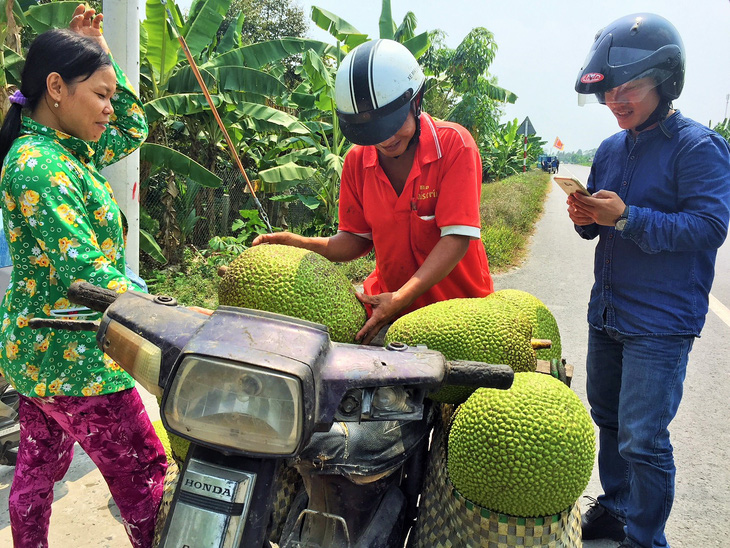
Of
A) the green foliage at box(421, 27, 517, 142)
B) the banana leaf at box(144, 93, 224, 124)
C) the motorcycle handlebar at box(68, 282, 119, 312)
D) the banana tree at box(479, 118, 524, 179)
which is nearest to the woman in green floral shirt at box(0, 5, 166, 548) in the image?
the motorcycle handlebar at box(68, 282, 119, 312)

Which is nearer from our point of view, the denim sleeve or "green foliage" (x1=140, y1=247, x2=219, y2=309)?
the denim sleeve

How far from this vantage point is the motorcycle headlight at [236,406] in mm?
806

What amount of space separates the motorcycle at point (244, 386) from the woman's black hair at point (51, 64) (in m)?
0.76

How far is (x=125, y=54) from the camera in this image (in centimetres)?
329

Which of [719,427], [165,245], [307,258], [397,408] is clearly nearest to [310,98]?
[165,245]

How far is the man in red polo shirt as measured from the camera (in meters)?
1.60

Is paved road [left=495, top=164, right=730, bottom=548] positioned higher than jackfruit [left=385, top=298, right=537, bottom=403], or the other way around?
jackfruit [left=385, top=298, right=537, bottom=403]

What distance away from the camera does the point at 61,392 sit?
1.61 metres

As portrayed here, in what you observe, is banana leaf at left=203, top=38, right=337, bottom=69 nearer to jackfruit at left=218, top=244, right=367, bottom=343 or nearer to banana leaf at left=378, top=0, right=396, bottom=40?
banana leaf at left=378, top=0, right=396, bottom=40

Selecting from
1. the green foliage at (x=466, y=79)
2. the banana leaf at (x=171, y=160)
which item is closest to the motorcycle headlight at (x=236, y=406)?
the banana leaf at (x=171, y=160)

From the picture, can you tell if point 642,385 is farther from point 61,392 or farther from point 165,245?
point 165,245

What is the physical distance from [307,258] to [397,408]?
2.37 ft

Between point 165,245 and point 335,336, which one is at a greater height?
point 335,336

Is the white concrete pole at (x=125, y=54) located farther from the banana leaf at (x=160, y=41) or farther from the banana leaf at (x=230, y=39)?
the banana leaf at (x=230, y=39)
